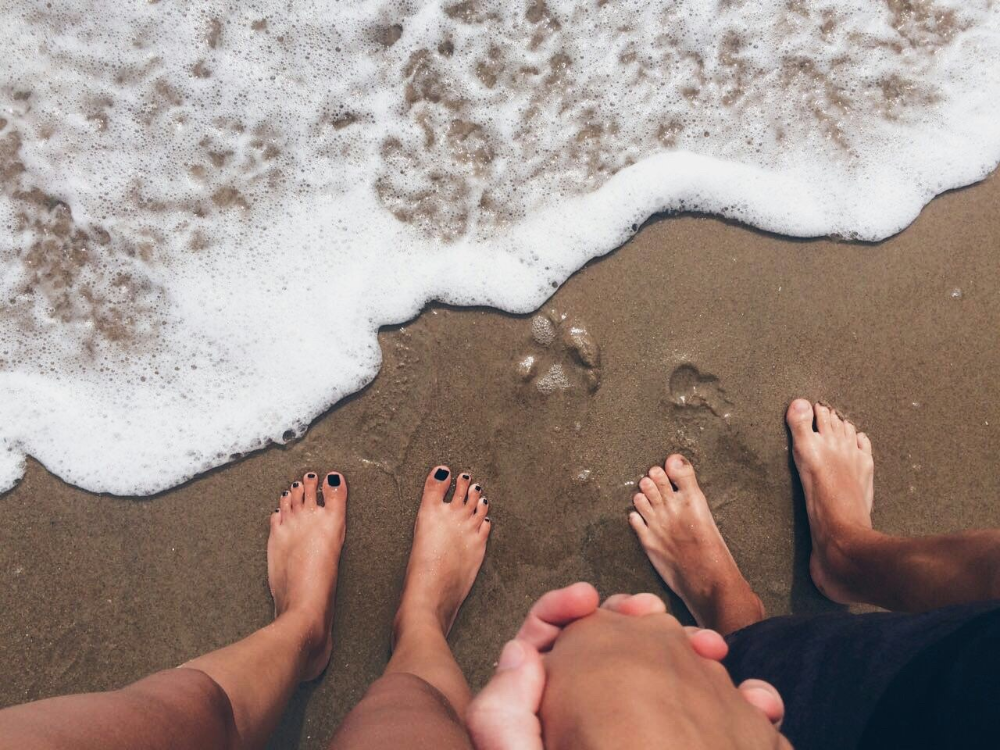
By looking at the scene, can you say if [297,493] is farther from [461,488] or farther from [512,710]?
[512,710]

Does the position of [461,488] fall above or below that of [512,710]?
below

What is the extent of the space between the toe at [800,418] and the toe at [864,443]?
0.18 meters

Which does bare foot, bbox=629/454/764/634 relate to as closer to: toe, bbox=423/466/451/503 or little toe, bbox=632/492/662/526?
little toe, bbox=632/492/662/526

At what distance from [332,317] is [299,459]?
18.8 inches

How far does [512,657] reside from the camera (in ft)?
3.16

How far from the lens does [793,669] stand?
1.40m

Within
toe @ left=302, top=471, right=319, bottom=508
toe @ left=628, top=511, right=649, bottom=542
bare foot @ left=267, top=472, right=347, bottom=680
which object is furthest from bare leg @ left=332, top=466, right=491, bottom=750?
toe @ left=628, top=511, right=649, bottom=542

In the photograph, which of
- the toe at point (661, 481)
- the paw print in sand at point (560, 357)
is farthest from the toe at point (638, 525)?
the paw print in sand at point (560, 357)

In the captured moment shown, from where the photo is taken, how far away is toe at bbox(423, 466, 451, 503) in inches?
80.0

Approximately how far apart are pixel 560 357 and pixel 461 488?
53 cm

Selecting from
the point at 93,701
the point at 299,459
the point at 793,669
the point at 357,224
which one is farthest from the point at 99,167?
the point at 793,669

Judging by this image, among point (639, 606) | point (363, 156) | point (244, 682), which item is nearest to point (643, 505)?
point (639, 606)

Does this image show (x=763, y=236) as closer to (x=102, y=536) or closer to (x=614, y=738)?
(x=614, y=738)

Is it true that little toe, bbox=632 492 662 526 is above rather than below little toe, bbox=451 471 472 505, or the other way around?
below
